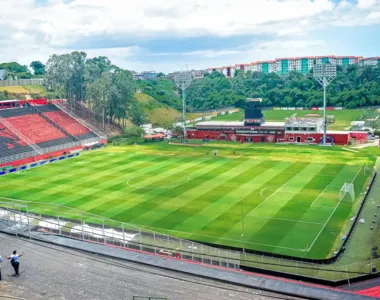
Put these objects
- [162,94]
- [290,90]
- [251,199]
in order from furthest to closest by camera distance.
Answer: [162,94]
[290,90]
[251,199]

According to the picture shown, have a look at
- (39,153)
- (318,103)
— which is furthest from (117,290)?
(318,103)

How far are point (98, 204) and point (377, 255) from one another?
2509 centimetres

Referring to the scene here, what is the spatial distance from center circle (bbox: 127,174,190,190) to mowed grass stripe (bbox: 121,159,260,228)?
218 centimetres

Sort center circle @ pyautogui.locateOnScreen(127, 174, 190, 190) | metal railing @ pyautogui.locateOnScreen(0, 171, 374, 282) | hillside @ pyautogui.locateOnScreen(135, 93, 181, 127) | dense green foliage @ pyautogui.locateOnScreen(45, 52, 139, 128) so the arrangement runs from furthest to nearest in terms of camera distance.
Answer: hillside @ pyautogui.locateOnScreen(135, 93, 181, 127)
dense green foliage @ pyautogui.locateOnScreen(45, 52, 139, 128)
center circle @ pyautogui.locateOnScreen(127, 174, 190, 190)
metal railing @ pyautogui.locateOnScreen(0, 171, 374, 282)

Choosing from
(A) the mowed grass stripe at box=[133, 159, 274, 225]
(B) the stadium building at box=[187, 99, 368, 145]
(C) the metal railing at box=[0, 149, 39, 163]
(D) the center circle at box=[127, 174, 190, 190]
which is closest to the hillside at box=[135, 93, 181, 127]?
(B) the stadium building at box=[187, 99, 368, 145]

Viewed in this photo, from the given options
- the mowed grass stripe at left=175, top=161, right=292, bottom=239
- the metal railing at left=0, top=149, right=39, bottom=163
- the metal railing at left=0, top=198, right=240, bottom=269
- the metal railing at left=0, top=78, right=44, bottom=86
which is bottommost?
the mowed grass stripe at left=175, top=161, right=292, bottom=239

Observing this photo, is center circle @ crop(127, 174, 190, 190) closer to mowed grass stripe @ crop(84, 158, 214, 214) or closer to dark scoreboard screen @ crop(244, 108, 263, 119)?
mowed grass stripe @ crop(84, 158, 214, 214)

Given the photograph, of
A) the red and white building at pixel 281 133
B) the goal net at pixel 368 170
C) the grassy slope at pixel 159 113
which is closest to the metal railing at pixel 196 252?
the goal net at pixel 368 170

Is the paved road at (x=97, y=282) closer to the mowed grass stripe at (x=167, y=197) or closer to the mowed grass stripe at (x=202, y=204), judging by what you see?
the mowed grass stripe at (x=202, y=204)

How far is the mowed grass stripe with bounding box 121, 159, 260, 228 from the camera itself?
37344 millimetres

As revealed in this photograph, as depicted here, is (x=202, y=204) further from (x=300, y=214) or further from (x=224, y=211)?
(x=300, y=214)

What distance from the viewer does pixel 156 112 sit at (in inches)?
4788

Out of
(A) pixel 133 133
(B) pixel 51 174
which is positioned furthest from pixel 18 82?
→ (B) pixel 51 174

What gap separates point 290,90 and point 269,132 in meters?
64.9
